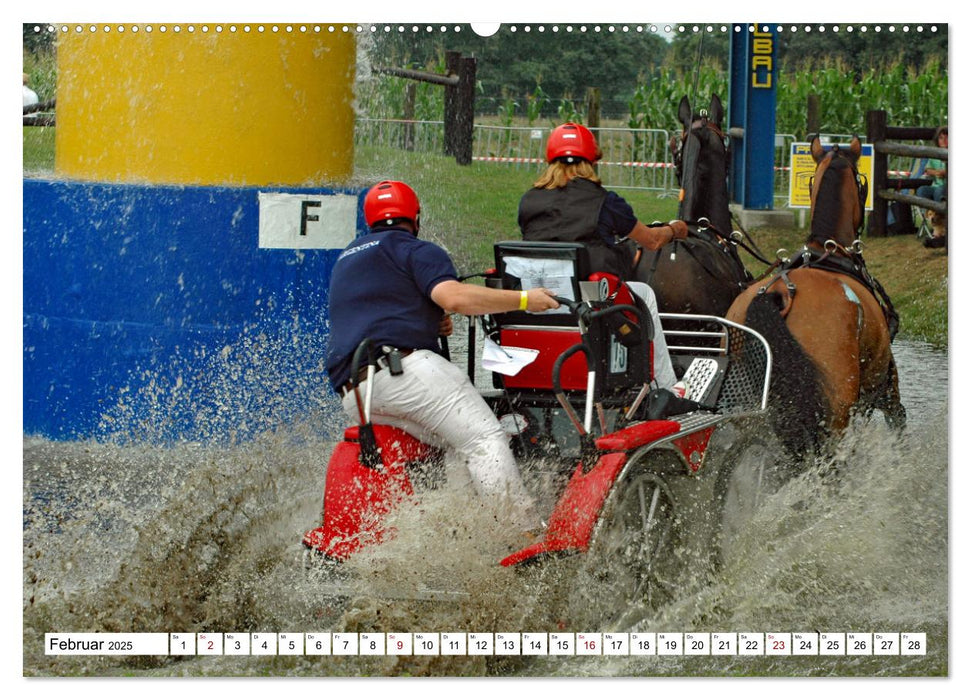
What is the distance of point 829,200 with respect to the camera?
7754 mm

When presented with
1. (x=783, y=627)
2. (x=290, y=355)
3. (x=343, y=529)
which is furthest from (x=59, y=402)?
(x=783, y=627)

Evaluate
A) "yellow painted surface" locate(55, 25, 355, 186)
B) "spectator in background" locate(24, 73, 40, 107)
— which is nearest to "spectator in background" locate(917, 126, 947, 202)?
"yellow painted surface" locate(55, 25, 355, 186)

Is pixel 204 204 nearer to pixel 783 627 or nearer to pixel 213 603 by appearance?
pixel 213 603

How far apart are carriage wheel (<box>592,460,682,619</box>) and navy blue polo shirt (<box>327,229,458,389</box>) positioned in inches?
40.2

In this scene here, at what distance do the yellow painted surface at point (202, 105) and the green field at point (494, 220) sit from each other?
30cm

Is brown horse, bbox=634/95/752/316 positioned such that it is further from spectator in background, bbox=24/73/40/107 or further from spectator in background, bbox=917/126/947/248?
spectator in background, bbox=24/73/40/107

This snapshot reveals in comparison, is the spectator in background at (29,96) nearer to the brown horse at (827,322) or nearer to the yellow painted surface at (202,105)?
the yellow painted surface at (202,105)

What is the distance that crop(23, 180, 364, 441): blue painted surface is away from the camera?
6.88 meters

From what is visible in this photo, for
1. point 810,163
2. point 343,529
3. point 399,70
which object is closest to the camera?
point 343,529

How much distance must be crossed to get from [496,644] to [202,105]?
310 cm

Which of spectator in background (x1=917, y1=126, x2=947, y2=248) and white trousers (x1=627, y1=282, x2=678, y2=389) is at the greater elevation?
spectator in background (x1=917, y1=126, x2=947, y2=248)

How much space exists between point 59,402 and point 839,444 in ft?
12.7

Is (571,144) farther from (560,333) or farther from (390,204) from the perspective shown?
(390,204)

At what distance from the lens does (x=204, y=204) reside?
691 centimetres
